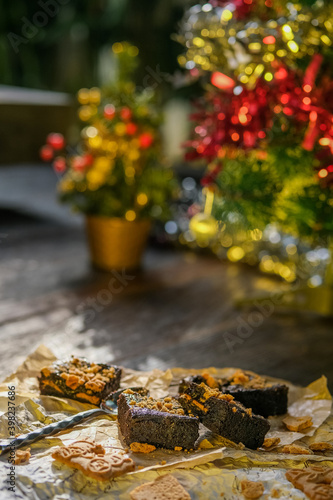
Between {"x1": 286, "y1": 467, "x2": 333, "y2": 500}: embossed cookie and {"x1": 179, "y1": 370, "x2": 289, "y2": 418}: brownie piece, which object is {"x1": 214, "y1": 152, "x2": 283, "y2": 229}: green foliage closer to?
{"x1": 179, "y1": 370, "x2": 289, "y2": 418}: brownie piece

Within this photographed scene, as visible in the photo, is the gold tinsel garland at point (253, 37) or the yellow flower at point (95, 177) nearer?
the gold tinsel garland at point (253, 37)

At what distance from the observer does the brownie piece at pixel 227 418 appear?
4.67ft

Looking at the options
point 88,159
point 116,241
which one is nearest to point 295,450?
point 116,241

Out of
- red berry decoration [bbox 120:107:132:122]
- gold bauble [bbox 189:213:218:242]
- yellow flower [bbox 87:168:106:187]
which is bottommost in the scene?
gold bauble [bbox 189:213:218:242]

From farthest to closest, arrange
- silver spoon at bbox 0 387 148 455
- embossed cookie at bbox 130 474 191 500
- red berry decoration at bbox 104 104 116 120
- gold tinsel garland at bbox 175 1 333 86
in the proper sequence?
1. red berry decoration at bbox 104 104 116 120
2. gold tinsel garland at bbox 175 1 333 86
3. silver spoon at bbox 0 387 148 455
4. embossed cookie at bbox 130 474 191 500

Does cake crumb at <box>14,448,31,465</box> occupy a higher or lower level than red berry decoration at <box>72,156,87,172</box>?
lower

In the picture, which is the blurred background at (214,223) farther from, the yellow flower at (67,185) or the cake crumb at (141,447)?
the cake crumb at (141,447)

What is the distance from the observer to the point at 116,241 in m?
2.77

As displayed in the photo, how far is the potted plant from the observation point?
2641 mm

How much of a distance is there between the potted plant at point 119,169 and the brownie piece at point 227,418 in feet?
4.53

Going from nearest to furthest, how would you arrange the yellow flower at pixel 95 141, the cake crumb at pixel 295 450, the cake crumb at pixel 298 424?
the cake crumb at pixel 295 450 < the cake crumb at pixel 298 424 < the yellow flower at pixel 95 141

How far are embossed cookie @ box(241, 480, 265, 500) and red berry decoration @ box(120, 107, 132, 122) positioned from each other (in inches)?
66.8

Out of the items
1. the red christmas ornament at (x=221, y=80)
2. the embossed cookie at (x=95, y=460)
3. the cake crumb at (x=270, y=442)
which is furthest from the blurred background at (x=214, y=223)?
the embossed cookie at (x=95, y=460)

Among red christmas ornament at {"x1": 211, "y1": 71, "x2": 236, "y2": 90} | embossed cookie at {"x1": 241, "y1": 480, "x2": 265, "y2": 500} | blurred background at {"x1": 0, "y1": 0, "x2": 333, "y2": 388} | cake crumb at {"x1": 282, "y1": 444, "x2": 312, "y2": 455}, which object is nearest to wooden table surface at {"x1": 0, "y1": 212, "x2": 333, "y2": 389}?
blurred background at {"x1": 0, "y1": 0, "x2": 333, "y2": 388}
